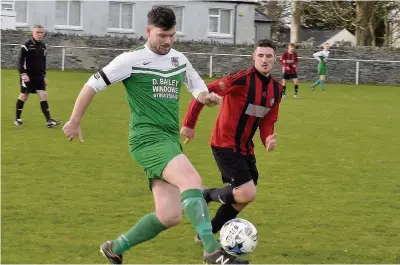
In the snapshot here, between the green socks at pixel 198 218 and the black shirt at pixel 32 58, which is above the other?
the black shirt at pixel 32 58

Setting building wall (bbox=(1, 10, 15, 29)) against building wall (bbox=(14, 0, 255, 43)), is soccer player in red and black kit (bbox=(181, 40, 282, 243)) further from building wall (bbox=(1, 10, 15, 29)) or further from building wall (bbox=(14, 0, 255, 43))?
building wall (bbox=(14, 0, 255, 43))

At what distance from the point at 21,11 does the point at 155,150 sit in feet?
132

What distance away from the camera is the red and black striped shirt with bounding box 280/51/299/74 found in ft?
91.7

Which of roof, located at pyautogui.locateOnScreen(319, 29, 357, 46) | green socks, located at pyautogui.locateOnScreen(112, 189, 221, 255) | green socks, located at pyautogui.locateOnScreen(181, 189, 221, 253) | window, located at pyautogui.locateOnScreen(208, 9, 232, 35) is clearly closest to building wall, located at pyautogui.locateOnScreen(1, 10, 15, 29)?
window, located at pyautogui.locateOnScreen(208, 9, 232, 35)

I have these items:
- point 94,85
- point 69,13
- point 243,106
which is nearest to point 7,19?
point 69,13

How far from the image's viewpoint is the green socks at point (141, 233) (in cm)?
626

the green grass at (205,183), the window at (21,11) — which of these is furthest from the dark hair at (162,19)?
the window at (21,11)

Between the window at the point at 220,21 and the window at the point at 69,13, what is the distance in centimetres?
736

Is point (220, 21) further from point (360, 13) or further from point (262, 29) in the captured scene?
point (262, 29)

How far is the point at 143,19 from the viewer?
4725 centimetres

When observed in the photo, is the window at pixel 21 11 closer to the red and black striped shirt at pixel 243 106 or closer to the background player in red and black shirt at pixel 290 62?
the background player in red and black shirt at pixel 290 62

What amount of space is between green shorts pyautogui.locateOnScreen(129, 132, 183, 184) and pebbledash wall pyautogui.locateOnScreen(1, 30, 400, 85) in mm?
30335

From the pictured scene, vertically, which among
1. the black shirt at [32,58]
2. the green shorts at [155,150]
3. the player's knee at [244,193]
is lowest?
the player's knee at [244,193]

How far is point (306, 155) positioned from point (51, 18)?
33551mm
